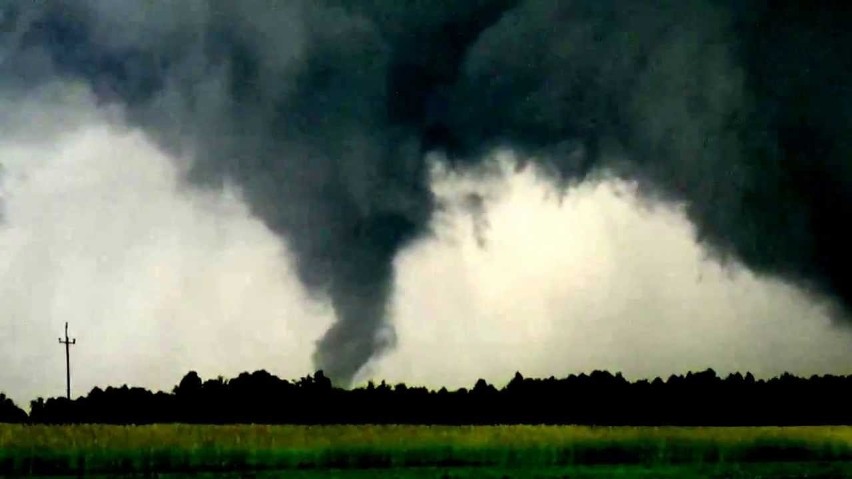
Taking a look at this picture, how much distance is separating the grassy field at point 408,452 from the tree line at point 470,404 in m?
32.5

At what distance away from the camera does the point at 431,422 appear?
80.9 meters

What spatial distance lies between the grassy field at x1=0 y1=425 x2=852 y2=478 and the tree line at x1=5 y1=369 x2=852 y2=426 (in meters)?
32.5

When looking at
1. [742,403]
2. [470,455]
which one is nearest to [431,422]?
[742,403]

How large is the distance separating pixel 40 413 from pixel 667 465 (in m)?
59.3

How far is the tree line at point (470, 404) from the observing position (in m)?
83.3

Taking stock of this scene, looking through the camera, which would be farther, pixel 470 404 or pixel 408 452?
pixel 470 404

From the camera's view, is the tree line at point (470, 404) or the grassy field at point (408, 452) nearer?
the grassy field at point (408, 452)

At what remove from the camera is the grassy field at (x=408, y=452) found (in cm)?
3744

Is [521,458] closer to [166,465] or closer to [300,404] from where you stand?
[166,465]

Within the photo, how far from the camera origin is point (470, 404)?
86.1 metres

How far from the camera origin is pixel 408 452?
42562mm

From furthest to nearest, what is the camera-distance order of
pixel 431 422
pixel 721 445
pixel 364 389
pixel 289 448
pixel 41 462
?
pixel 364 389
pixel 431 422
pixel 721 445
pixel 289 448
pixel 41 462

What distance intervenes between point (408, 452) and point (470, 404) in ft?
145

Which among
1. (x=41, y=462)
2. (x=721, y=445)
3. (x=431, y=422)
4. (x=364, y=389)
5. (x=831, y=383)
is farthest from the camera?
(x=831, y=383)
